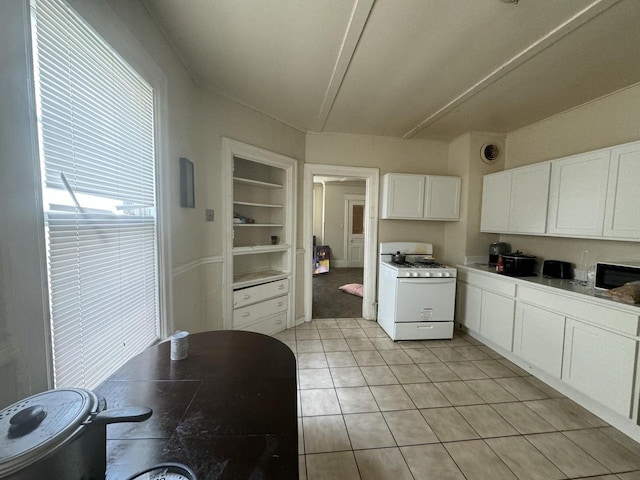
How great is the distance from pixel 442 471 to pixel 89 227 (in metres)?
2.22

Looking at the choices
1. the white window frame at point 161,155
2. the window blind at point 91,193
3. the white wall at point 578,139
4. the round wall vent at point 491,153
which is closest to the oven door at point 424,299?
the white wall at point 578,139

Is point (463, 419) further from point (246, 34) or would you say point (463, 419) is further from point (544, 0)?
point (246, 34)

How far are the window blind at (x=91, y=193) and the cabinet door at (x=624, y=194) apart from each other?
3.41m

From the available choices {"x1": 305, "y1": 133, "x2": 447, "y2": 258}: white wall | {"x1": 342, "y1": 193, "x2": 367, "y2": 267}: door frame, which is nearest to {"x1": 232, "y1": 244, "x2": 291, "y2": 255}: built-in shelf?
{"x1": 305, "y1": 133, "x2": 447, "y2": 258}: white wall

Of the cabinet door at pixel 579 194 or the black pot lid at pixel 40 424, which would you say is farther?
the cabinet door at pixel 579 194

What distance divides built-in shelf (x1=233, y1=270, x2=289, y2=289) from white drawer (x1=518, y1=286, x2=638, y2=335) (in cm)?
259

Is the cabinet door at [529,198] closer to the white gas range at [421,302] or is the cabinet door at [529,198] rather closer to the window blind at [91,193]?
the white gas range at [421,302]

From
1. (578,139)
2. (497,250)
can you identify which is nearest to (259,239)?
(497,250)

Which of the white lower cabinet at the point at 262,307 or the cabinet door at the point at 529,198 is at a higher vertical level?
the cabinet door at the point at 529,198

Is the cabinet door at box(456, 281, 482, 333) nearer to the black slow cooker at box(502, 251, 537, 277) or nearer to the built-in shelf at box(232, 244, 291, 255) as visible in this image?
the black slow cooker at box(502, 251, 537, 277)

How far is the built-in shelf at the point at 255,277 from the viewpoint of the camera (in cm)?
285

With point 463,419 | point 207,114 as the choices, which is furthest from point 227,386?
point 207,114

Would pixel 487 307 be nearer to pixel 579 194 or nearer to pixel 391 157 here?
pixel 579 194

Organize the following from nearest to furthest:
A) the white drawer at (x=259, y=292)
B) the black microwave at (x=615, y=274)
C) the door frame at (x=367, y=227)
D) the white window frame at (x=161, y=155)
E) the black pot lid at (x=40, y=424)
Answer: the black pot lid at (x=40, y=424) → the white window frame at (x=161, y=155) → the black microwave at (x=615, y=274) → the white drawer at (x=259, y=292) → the door frame at (x=367, y=227)
